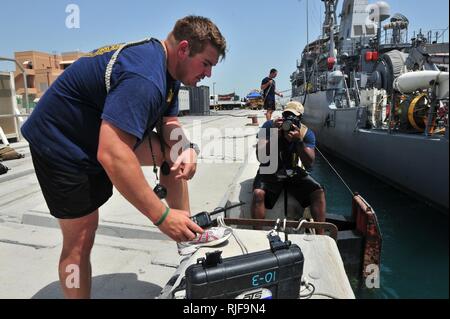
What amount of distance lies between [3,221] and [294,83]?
98.7ft

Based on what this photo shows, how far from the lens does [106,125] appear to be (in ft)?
4.78

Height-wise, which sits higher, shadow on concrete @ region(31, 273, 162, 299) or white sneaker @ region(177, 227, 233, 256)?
white sneaker @ region(177, 227, 233, 256)

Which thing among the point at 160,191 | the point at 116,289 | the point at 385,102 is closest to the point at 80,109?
the point at 160,191

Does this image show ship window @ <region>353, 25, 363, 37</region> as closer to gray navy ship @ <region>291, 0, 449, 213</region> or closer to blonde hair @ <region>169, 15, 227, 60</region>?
gray navy ship @ <region>291, 0, 449, 213</region>

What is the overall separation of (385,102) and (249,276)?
303 inches

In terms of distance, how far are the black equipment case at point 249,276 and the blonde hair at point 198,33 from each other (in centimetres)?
97

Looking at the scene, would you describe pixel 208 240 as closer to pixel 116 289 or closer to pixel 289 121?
pixel 116 289

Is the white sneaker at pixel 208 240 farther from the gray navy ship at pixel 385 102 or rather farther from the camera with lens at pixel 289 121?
the camera with lens at pixel 289 121

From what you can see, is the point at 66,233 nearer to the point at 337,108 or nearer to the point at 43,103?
the point at 43,103

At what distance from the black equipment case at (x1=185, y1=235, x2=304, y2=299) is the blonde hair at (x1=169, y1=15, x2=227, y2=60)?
97cm

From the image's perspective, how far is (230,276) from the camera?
1.56 m

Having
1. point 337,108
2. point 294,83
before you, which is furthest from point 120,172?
point 294,83

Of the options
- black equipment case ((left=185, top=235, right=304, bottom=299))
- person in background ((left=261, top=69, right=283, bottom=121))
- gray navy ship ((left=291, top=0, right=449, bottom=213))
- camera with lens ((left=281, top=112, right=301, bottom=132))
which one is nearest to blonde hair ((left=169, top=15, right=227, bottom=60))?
gray navy ship ((left=291, top=0, right=449, bottom=213))

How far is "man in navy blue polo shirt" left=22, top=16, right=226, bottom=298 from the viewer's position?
1.48 metres
